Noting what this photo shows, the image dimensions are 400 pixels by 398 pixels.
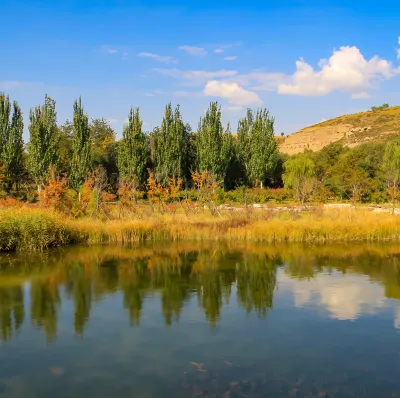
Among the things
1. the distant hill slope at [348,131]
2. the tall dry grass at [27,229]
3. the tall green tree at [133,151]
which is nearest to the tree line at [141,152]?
the tall green tree at [133,151]

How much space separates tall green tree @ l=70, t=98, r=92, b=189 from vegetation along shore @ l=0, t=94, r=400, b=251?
0.23ft

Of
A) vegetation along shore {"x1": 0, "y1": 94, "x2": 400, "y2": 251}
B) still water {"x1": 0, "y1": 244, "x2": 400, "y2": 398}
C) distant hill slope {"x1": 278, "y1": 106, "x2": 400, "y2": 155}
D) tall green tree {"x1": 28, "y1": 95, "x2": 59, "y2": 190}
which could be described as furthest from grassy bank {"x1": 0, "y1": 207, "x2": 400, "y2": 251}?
distant hill slope {"x1": 278, "y1": 106, "x2": 400, "y2": 155}

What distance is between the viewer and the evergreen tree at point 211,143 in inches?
1398

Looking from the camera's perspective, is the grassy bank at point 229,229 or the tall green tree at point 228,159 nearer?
the grassy bank at point 229,229

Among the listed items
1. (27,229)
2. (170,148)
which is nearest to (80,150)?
(170,148)

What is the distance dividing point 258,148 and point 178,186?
1430 cm

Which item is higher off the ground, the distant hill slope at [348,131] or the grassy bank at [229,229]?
the distant hill slope at [348,131]

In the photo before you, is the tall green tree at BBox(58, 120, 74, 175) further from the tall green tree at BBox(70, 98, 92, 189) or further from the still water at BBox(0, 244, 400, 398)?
the still water at BBox(0, 244, 400, 398)

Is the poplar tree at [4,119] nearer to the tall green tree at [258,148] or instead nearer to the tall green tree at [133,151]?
the tall green tree at [133,151]

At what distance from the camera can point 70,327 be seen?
867 cm

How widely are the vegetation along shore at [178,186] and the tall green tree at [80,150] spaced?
7cm

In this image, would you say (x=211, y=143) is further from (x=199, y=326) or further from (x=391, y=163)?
(x=199, y=326)

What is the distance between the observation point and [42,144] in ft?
105

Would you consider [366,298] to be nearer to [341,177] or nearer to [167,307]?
[167,307]
